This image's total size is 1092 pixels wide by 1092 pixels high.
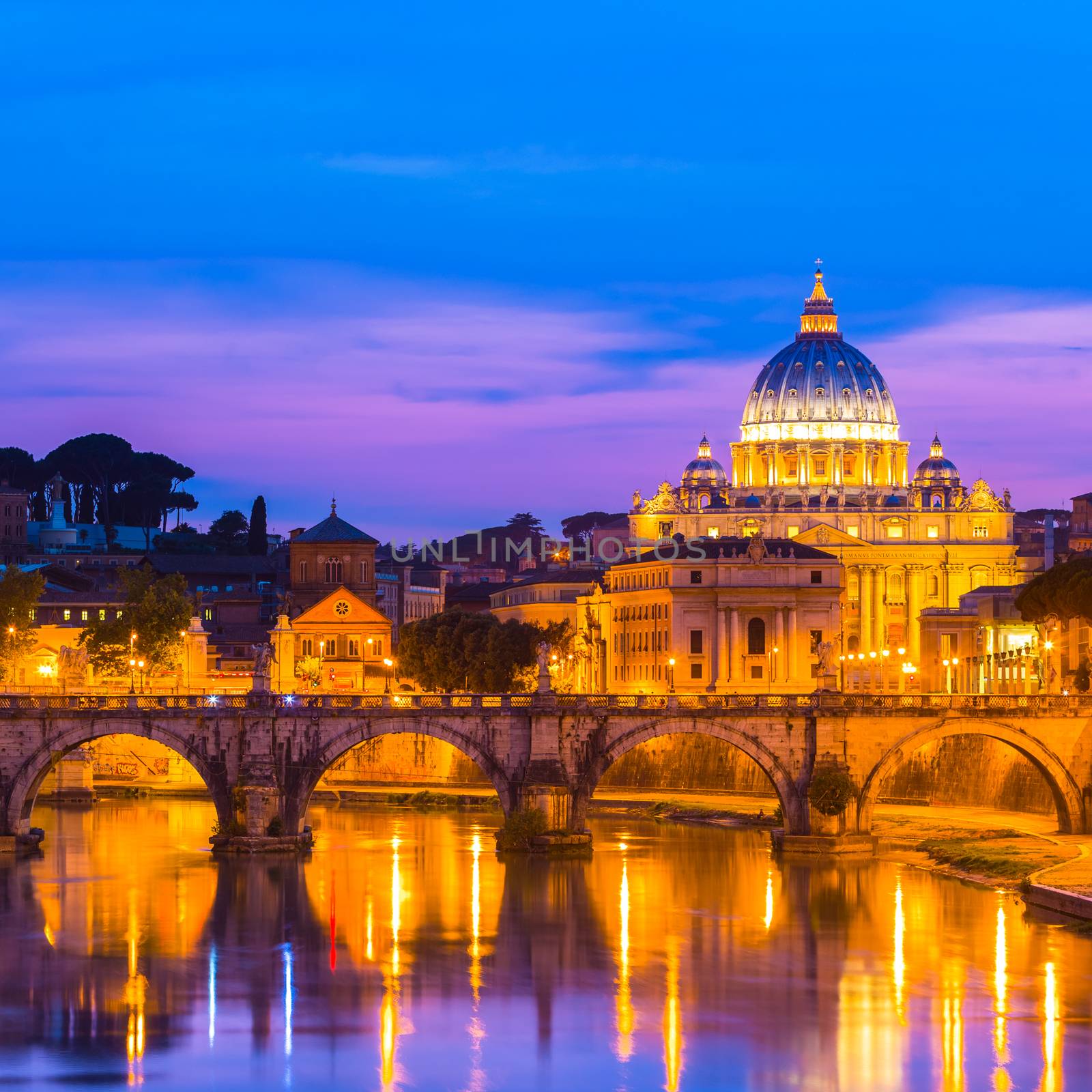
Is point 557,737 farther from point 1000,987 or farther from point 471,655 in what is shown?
point 471,655

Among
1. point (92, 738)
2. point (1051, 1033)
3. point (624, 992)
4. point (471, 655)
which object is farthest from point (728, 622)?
point (1051, 1033)

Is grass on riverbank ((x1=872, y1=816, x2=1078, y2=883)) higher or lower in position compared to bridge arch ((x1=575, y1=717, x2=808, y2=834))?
lower

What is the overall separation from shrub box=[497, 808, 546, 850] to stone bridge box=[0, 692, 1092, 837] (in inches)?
17.3

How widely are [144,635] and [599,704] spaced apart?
154 feet

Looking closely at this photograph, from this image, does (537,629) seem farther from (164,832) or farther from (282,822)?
(282,822)

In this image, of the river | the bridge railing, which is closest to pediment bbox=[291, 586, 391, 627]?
the river

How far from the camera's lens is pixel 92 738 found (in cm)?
8419

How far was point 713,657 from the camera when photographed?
159125 millimetres

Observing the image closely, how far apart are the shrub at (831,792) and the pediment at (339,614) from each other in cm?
7730

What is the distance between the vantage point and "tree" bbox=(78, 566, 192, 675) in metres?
126

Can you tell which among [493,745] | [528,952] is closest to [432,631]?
[493,745]

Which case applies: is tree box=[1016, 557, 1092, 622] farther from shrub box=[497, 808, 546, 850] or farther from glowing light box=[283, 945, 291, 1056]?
glowing light box=[283, 945, 291, 1056]

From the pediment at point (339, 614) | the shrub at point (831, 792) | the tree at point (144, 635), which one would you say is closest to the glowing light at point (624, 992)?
the shrub at point (831, 792)

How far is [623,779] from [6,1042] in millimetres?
64856
